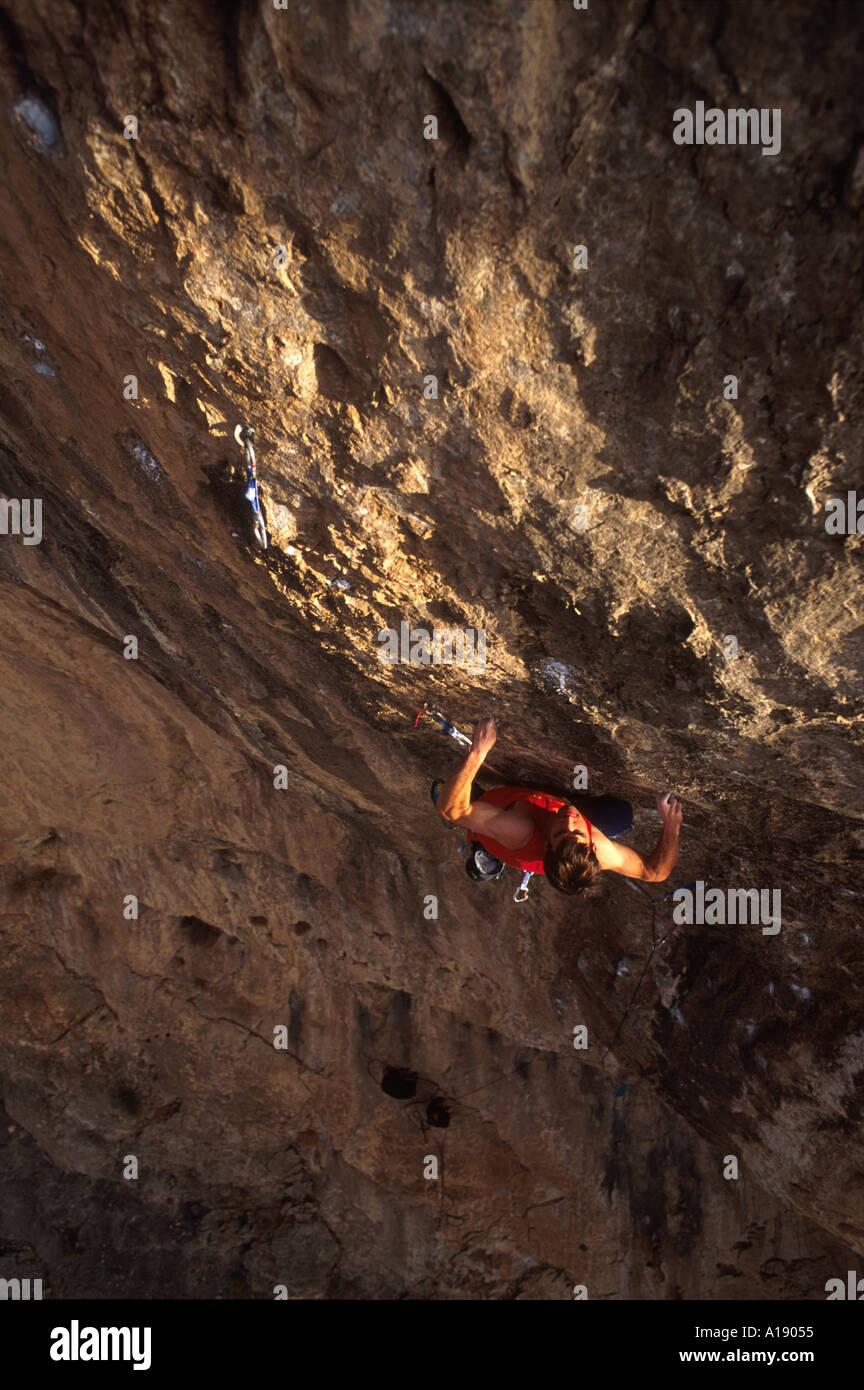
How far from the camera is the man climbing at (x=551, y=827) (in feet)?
7.53

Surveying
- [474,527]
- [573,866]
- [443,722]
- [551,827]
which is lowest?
[573,866]

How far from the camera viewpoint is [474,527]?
177 cm

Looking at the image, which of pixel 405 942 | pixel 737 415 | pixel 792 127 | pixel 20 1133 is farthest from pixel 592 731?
pixel 20 1133

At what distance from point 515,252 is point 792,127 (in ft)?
1.42

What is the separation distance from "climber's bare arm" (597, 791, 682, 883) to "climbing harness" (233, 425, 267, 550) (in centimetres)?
144

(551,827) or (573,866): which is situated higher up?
(551,827)

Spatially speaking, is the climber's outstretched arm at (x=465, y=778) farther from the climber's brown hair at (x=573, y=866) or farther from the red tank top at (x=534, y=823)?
the climber's brown hair at (x=573, y=866)

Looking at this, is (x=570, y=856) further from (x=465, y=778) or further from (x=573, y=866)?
(x=465, y=778)

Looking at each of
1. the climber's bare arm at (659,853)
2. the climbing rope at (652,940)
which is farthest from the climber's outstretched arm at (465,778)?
the climbing rope at (652,940)

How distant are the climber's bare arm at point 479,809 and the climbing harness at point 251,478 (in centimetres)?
91

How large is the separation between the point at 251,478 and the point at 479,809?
132 cm

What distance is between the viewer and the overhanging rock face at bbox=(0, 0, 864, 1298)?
1167 millimetres

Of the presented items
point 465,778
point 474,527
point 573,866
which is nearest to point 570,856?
point 573,866

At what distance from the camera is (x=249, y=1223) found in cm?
595
